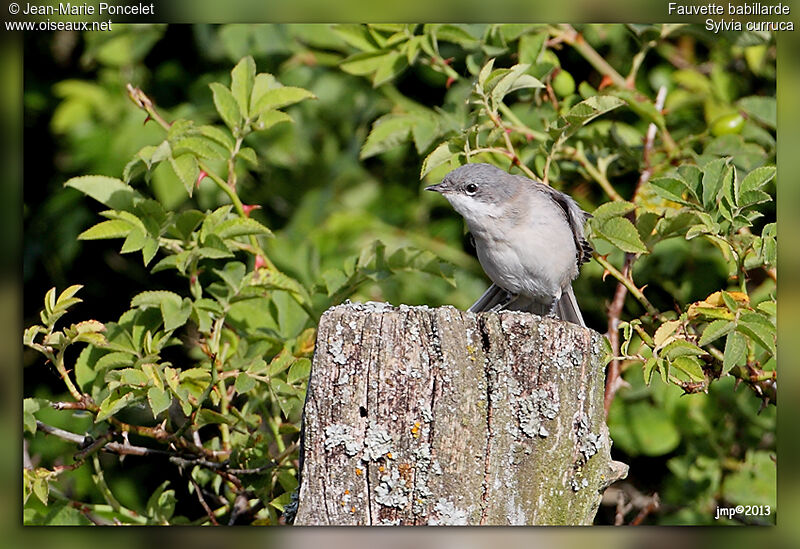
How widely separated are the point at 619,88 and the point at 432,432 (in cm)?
255

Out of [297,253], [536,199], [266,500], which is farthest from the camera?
[297,253]

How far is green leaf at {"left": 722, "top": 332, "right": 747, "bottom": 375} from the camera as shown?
3.00 meters

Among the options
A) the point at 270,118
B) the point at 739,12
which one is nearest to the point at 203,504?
the point at 270,118

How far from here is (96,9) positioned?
3488 millimetres

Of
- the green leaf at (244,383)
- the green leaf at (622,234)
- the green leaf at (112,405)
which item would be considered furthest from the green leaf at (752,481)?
the green leaf at (112,405)

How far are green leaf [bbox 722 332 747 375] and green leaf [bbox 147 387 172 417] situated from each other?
6.45 feet

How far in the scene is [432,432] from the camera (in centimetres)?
234

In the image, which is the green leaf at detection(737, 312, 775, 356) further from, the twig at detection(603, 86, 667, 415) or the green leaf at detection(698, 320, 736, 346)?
the twig at detection(603, 86, 667, 415)

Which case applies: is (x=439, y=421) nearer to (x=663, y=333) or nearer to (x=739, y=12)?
(x=663, y=333)

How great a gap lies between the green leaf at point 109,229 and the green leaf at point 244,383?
76 cm

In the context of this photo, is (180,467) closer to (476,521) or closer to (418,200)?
(476,521)

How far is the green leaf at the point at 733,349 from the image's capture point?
118 inches

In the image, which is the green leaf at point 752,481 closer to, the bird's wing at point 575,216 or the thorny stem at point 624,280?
the thorny stem at point 624,280

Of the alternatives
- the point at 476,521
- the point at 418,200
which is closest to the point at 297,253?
the point at 418,200
